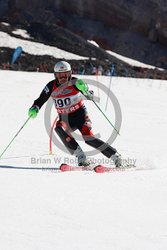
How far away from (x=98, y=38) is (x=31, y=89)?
3469 cm

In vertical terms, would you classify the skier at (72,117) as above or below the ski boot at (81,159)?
above

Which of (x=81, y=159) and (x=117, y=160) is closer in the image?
(x=117, y=160)

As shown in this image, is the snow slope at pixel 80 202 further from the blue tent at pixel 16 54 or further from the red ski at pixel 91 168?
the blue tent at pixel 16 54

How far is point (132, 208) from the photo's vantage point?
177 inches

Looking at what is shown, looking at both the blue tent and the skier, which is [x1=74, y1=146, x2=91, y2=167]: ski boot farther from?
the blue tent

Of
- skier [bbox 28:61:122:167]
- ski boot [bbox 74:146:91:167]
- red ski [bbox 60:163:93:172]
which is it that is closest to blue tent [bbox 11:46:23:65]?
skier [bbox 28:61:122:167]

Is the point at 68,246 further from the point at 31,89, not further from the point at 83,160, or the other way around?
the point at 31,89

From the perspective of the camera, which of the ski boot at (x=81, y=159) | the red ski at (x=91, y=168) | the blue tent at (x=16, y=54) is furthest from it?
the blue tent at (x=16, y=54)

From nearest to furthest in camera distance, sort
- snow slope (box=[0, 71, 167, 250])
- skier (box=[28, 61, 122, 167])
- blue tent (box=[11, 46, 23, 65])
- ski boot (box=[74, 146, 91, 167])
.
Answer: snow slope (box=[0, 71, 167, 250])
skier (box=[28, 61, 122, 167])
ski boot (box=[74, 146, 91, 167])
blue tent (box=[11, 46, 23, 65])

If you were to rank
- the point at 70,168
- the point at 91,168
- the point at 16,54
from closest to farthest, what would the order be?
the point at 70,168 → the point at 91,168 → the point at 16,54

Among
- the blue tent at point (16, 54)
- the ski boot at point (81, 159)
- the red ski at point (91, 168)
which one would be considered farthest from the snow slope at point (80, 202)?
the blue tent at point (16, 54)

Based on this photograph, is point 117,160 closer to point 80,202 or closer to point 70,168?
point 70,168

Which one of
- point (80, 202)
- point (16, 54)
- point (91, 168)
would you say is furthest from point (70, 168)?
point (16, 54)

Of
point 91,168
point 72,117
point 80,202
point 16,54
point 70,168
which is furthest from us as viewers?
point 16,54
